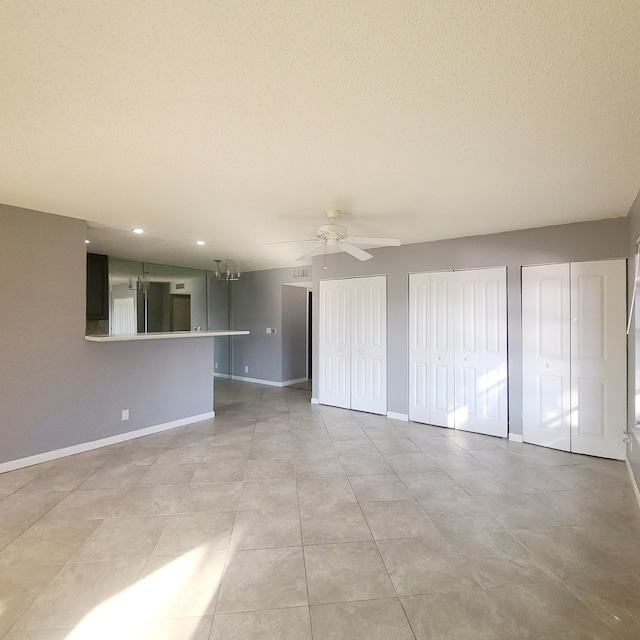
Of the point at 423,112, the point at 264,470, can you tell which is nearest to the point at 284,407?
the point at 264,470

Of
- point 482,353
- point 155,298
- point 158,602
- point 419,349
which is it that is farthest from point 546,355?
point 155,298

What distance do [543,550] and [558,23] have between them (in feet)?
8.82

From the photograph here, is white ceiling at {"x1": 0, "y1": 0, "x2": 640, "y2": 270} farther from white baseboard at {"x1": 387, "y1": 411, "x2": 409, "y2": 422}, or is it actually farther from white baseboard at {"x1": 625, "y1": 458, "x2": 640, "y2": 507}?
white baseboard at {"x1": 387, "y1": 411, "x2": 409, "y2": 422}

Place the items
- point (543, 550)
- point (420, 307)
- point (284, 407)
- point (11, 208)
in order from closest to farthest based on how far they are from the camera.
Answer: point (543, 550), point (11, 208), point (420, 307), point (284, 407)

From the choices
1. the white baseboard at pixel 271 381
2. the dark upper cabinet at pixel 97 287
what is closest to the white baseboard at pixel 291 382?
the white baseboard at pixel 271 381

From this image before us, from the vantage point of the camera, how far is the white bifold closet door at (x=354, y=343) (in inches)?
204

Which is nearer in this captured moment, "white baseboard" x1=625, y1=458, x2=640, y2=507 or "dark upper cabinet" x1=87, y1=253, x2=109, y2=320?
"white baseboard" x1=625, y1=458, x2=640, y2=507

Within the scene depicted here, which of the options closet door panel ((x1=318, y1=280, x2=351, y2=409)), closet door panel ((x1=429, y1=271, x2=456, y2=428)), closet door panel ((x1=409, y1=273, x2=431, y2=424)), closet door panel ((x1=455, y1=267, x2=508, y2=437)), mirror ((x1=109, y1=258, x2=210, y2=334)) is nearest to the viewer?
closet door panel ((x1=455, y1=267, x2=508, y2=437))

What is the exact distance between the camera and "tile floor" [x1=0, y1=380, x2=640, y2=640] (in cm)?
167

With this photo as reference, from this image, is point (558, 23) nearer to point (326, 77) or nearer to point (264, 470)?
point (326, 77)

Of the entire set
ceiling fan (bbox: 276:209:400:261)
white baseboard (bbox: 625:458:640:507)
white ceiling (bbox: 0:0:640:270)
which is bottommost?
white baseboard (bbox: 625:458:640:507)

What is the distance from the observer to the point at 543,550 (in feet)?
7.13

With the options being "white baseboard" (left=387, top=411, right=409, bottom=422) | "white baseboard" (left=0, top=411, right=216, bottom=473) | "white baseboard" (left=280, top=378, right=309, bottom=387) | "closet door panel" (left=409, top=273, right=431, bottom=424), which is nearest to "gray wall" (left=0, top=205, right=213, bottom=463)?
"white baseboard" (left=0, top=411, right=216, bottom=473)

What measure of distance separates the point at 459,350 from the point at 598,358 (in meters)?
1.40
